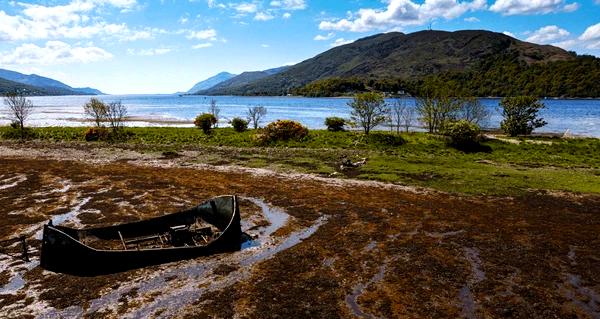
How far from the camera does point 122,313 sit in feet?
47.5

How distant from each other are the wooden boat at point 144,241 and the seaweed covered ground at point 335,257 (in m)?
0.54

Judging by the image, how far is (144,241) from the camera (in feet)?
69.7

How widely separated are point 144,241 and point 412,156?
3222 cm

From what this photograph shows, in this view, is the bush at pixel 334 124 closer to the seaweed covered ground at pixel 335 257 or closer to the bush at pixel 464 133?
the bush at pixel 464 133

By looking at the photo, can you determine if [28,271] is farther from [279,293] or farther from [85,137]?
[85,137]

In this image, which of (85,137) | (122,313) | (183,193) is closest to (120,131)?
(85,137)

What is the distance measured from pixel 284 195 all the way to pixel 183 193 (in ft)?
23.3

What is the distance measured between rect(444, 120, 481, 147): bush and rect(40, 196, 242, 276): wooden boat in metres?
35.6

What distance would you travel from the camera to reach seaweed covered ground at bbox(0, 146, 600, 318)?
15.1m

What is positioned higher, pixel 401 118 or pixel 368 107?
pixel 368 107

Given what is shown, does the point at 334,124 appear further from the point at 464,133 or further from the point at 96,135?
the point at 96,135

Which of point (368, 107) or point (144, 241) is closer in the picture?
point (144, 241)

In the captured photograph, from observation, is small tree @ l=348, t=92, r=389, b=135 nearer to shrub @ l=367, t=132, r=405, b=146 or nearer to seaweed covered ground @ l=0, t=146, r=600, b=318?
shrub @ l=367, t=132, r=405, b=146

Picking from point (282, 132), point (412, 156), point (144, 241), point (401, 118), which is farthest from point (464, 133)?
point (401, 118)
